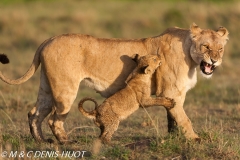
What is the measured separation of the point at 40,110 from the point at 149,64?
154 cm

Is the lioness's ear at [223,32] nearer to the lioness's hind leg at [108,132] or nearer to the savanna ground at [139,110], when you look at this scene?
the savanna ground at [139,110]

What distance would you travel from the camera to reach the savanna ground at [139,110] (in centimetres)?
613

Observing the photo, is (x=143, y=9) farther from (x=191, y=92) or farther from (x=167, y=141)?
(x=167, y=141)

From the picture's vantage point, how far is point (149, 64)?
6.59 meters

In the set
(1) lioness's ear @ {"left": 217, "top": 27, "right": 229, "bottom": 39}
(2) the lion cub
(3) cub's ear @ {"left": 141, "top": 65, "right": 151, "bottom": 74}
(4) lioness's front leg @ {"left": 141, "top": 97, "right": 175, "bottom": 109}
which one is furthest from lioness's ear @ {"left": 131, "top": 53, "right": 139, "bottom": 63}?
(1) lioness's ear @ {"left": 217, "top": 27, "right": 229, "bottom": 39}

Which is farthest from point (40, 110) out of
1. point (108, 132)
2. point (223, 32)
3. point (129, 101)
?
point (223, 32)

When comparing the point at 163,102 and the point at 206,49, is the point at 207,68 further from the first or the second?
the point at 163,102

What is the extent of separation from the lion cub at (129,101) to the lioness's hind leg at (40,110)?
0.68 metres

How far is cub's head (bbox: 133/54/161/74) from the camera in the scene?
661cm

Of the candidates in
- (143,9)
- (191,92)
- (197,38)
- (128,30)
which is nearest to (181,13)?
(128,30)

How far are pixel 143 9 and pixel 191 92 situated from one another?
12.3m

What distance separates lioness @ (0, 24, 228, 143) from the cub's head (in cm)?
12

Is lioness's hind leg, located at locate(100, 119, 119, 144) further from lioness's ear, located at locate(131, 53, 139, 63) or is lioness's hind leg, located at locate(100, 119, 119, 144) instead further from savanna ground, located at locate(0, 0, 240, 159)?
lioness's ear, located at locate(131, 53, 139, 63)

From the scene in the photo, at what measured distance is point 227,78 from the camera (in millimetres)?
13047
